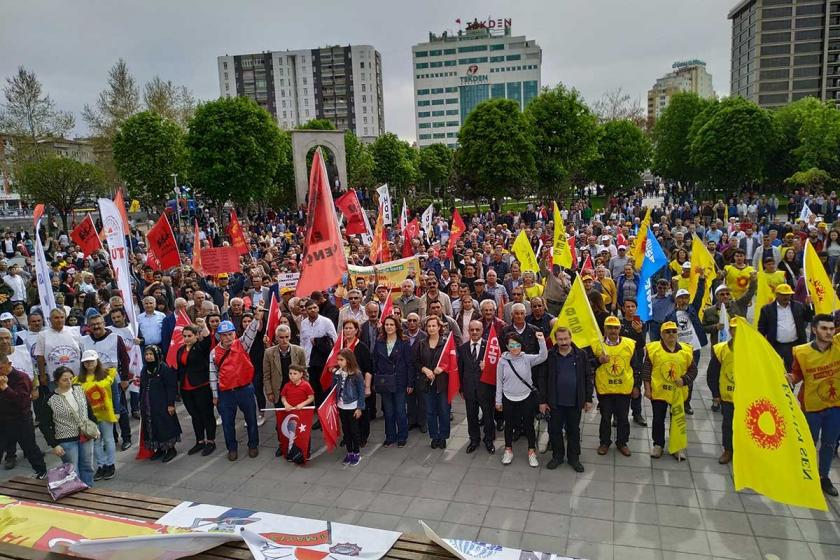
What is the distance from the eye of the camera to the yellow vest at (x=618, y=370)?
23.8ft

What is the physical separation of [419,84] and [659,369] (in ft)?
457

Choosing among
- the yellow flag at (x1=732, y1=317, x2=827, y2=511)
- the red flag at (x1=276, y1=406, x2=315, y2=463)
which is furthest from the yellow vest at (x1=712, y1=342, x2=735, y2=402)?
the red flag at (x1=276, y1=406, x2=315, y2=463)

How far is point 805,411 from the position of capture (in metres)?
6.38

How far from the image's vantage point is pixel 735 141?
44656mm

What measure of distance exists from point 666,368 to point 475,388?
238cm

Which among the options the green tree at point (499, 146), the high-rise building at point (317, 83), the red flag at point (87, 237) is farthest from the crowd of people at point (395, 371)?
the high-rise building at point (317, 83)

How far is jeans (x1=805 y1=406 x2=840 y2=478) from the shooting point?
20.5 feet

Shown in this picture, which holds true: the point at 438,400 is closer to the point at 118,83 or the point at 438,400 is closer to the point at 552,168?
the point at 552,168

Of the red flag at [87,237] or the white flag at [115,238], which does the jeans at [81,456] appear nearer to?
the white flag at [115,238]

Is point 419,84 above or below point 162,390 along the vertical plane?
above

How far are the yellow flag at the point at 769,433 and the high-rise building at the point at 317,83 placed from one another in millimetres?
130797

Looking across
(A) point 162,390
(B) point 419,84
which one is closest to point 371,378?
(A) point 162,390

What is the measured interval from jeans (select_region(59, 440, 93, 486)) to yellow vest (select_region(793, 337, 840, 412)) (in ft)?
27.2

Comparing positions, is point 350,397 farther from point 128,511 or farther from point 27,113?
point 27,113
